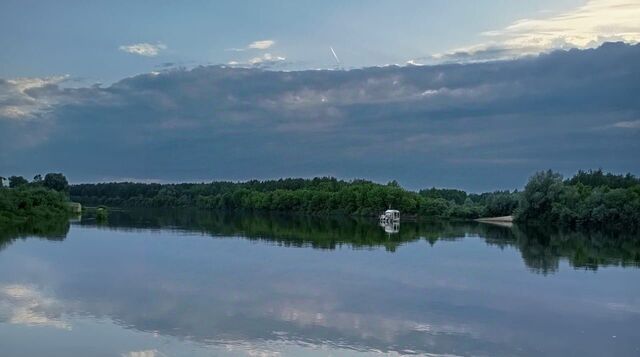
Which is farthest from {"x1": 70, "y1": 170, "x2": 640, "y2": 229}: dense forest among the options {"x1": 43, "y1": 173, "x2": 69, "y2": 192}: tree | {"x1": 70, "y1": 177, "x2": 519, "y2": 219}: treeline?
{"x1": 43, "y1": 173, "x2": 69, "y2": 192}: tree

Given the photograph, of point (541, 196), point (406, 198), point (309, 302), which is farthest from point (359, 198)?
point (309, 302)

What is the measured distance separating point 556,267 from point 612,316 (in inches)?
397

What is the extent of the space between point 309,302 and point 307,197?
8097 centimetres

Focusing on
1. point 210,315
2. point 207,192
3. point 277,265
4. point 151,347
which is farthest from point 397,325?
point 207,192

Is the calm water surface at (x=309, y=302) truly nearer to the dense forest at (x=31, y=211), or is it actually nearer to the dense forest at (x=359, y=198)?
the dense forest at (x=31, y=211)

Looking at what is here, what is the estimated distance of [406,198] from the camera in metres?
84.8

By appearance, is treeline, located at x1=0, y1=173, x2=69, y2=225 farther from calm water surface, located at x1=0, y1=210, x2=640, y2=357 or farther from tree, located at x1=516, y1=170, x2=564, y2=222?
tree, located at x1=516, y1=170, x2=564, y2=222

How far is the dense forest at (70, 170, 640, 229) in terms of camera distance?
5497cm

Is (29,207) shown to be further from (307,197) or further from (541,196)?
(307,197)

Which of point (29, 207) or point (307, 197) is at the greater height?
point (307, 197)

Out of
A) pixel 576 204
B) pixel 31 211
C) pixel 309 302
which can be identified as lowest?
pixel 309 302

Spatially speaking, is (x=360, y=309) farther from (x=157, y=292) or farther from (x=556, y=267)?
(x=556, y=267)

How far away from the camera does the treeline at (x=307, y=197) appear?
80400 millimetres

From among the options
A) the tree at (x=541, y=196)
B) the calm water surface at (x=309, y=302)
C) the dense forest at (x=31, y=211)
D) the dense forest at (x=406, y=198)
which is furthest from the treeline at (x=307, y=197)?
the calm water surface at (x=309, y=302)
